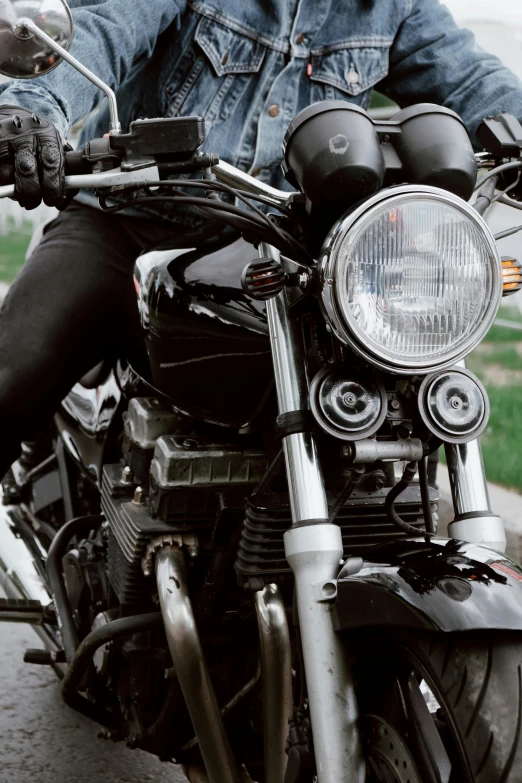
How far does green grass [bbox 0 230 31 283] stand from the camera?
422 inches

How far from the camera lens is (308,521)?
5.40ft

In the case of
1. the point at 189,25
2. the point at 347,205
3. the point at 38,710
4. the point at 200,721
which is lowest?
the point at 38,710

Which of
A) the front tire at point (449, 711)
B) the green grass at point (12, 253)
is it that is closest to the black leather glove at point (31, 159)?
the front tire at point (449, 711)

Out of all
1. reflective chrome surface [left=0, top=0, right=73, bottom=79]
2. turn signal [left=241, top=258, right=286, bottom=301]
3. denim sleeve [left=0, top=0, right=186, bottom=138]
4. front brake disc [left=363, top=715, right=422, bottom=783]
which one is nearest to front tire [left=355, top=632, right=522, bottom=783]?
front brake disc [left=363, top=715, right=422, bottom=783]

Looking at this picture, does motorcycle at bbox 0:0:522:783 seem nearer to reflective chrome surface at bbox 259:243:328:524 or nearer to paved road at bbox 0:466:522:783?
reflective chrome surface at bbox 259:243:328:524

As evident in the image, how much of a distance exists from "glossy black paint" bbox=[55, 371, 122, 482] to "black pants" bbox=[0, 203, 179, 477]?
0.15m

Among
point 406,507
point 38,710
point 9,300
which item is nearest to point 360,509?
point 406,507

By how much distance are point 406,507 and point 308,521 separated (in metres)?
0.47

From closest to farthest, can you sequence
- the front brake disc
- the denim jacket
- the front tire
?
the front tire
the front brake disc
the denim jacket

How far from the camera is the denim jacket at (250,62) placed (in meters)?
2.40

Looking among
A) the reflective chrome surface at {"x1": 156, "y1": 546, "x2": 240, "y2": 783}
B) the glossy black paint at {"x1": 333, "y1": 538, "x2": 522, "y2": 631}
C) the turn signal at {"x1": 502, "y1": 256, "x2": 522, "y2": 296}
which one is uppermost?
the turn signal at {"x1": 502, "y1": 256, "x2": 522, "y2": 296}

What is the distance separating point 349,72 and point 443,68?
31 cm

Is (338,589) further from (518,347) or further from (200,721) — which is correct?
(518,347)

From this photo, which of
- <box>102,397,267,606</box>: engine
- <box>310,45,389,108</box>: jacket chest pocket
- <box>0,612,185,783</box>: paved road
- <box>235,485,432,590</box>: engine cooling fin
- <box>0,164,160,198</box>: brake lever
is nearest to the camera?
<box>0,164,160,198</box>: brake lever
